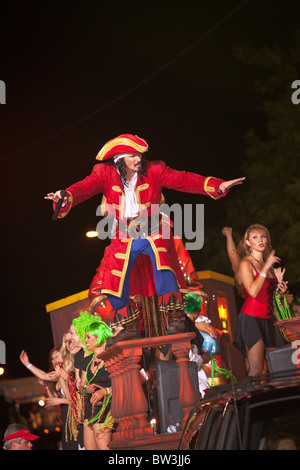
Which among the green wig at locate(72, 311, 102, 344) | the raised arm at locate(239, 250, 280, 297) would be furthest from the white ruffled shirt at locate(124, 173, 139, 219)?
the green wig at locate(72, 311, 102, 344)

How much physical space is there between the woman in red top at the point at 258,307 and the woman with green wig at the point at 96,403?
1324mm

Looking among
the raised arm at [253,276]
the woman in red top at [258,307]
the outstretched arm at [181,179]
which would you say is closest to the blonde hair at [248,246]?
the woman in red top at [258,307]

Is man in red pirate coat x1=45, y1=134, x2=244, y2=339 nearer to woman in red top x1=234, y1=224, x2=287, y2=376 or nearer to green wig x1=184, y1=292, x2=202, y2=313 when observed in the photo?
woman in red top x1=234, y1=224, x2=287, y2=376

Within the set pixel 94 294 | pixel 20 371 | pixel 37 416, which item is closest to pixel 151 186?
pixel 94 294

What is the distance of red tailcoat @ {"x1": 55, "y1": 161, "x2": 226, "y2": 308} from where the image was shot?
6.55 meters

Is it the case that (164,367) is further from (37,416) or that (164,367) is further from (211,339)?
(37,416)

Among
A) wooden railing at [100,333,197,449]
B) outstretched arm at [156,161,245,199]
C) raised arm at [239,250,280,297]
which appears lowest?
wooden railing at [100,333,197,449]

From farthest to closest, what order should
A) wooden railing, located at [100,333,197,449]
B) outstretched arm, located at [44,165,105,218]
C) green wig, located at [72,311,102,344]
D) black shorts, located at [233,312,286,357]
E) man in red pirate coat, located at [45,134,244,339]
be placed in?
green wig, located at [72,311,102,344]
black shorts, located at [233,312,286,357]
outstretched arm, located at [44,165,105,218]
man in red pirate coat, located at [45,134,244,339]
wooden railing, located at [100,333,197,449]

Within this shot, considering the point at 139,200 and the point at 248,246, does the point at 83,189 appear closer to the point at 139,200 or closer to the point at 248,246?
the point at 139,200

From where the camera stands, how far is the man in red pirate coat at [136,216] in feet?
21.3

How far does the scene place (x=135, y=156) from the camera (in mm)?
6746

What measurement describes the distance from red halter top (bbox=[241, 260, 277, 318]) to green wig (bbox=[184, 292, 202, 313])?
1.70m
